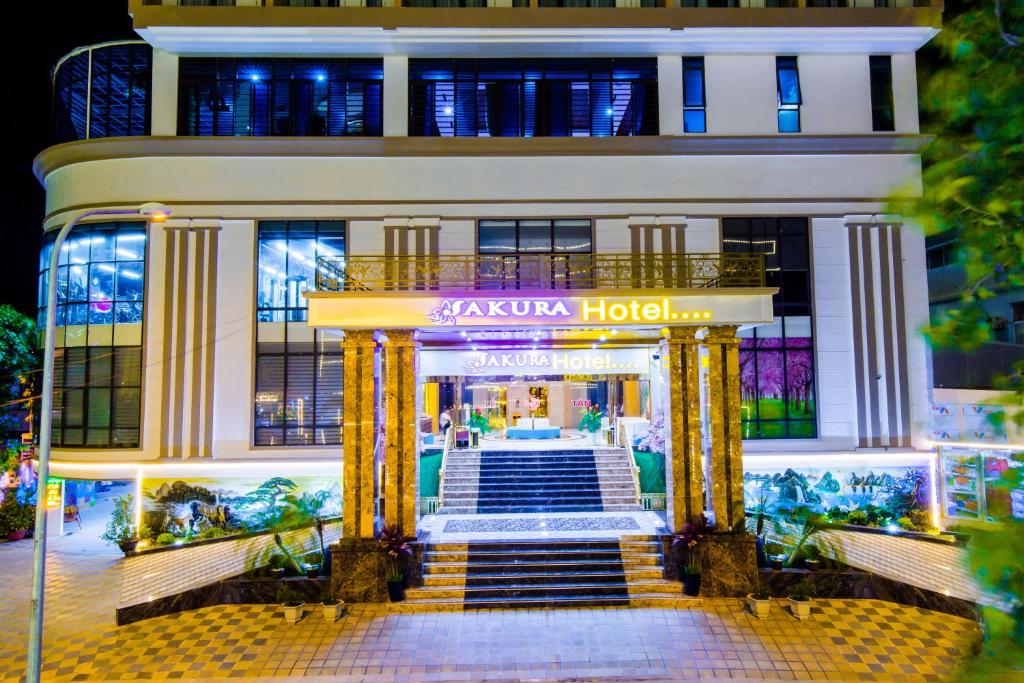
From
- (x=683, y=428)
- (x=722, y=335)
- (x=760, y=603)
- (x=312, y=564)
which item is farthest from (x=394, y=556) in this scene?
(x=722, y=335)

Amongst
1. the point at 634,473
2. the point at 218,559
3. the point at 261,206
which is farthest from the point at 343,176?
the point at 634,473

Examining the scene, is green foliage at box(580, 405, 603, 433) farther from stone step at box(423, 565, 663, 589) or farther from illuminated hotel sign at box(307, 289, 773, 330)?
illuminated hotel sign at box(307, 289, 773, 330)

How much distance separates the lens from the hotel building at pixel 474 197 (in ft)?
59.4

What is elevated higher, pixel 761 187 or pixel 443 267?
pixel 761 187

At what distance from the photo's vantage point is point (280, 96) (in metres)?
19.0

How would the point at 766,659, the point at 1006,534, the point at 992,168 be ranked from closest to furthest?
the point at 1006,534 < the point at 992,168 < the point at 766,659

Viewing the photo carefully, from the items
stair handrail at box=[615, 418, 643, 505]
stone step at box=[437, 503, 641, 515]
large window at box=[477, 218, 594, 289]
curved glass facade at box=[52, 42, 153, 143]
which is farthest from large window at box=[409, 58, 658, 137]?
stone step at box=[437, 503, 641, 515]

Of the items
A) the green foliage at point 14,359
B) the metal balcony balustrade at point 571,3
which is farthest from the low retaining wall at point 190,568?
the metal balcony balustrade at point 571,3

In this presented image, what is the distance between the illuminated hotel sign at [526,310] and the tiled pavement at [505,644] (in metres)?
5.99

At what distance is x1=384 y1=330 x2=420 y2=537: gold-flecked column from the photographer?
13391mm

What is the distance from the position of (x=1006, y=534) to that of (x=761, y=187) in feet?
56.1

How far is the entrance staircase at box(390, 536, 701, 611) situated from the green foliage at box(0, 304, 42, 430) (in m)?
16.5

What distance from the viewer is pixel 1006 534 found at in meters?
3.22

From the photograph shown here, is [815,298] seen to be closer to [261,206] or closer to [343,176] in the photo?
[343,176]
